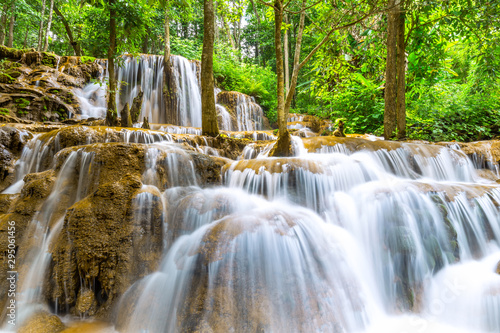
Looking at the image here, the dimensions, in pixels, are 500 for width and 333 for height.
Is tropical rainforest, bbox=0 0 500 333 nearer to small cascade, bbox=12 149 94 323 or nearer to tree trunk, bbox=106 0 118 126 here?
small cascade, bbox=12 149 94 323

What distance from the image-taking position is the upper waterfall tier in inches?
452

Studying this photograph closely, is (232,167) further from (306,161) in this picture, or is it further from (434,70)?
(434,70)

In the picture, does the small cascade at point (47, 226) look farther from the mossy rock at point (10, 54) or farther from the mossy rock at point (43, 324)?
the mossy rock at point (10, 54)

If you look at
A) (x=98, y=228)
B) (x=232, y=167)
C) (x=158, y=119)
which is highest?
(x=158, y=119)

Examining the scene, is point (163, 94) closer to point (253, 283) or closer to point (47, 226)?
point (47, 226)

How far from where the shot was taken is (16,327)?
2.65 metres

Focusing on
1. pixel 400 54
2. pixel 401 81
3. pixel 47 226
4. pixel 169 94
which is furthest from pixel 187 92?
pixel 47 226

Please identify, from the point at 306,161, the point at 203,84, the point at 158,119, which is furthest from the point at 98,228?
the point at 158,119

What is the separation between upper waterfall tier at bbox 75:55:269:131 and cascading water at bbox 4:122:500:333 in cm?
749

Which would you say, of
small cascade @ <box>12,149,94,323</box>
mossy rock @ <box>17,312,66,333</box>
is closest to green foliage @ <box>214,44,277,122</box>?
small cascade @ <box>12,149,94,323</box>

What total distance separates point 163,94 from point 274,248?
10874 mm

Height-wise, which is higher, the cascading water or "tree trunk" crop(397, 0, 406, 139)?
"tree trunk" crop(397, 0, 406, 139)

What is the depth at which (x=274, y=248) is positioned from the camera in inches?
121

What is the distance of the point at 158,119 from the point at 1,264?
30.1 feet
